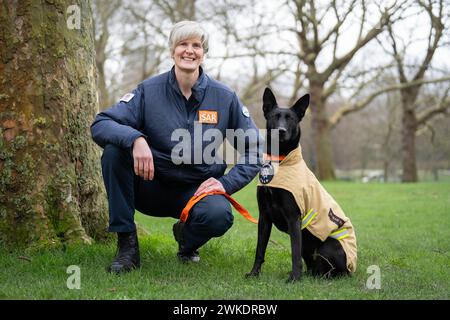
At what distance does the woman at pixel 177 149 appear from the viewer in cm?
404

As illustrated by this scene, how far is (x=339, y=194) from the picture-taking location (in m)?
14.3

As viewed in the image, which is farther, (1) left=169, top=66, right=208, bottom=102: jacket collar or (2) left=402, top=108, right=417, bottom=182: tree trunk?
(2) left=402, top=108, right=417, bottom=182: tree trunk

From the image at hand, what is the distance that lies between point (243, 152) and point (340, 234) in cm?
107

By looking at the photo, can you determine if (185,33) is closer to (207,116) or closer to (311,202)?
(207,116)

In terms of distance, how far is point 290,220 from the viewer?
4.00 m

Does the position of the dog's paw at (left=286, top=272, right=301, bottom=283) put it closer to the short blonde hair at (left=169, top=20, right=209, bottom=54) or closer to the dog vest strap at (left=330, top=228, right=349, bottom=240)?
the dog vest strap at (left=330, top=228, right=349, bottom=240)

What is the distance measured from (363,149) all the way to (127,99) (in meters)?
43.6

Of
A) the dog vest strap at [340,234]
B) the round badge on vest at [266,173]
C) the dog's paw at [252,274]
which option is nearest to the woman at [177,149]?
the round badge on vest at [266,173]

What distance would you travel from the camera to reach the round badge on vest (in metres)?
4.06

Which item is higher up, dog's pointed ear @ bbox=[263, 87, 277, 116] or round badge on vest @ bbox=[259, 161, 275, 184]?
dog's pointed ear @ bbox=[263, 87, 277, 116]

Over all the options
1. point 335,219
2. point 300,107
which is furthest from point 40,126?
point 335,219

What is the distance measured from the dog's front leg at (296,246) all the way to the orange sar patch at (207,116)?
1102mm

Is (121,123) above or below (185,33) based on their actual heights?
below

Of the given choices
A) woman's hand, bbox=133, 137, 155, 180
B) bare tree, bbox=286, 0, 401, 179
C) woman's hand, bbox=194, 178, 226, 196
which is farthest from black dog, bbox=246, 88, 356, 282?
bare tree, bbox=286, 0, 401, 179
